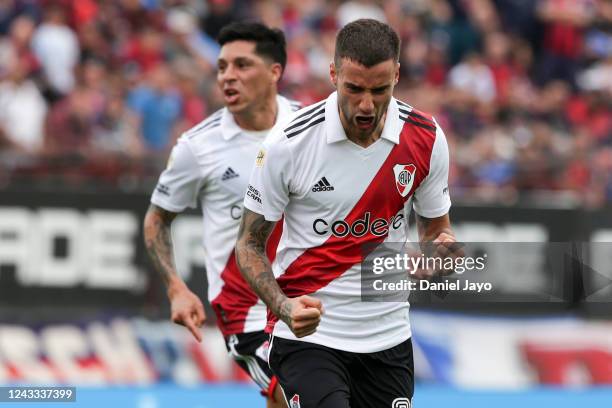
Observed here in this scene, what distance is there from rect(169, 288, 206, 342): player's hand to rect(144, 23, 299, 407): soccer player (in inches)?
0.9

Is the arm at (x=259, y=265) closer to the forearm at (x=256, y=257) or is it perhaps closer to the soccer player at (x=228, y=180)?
the forearm at (x=256, y=257)

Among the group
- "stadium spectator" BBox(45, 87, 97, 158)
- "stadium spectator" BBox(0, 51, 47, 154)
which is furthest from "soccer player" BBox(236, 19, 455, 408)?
"stadium spectator" BBox(0, 51, 47, 154)

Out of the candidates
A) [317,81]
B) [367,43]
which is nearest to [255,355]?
[367,43]

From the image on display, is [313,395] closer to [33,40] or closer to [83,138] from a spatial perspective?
[83,138]

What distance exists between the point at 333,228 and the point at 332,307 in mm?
364

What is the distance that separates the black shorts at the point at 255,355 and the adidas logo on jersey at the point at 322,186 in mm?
1503

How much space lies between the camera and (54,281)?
12.0 meters

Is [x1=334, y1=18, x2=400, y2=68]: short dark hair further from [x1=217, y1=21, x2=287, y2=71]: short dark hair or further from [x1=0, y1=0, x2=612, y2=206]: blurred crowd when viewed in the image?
[x1=0, y1=0, x2=612, y2=206]: blurred crowd

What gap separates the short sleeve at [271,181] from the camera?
5.52 metres

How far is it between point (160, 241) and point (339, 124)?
206 cm

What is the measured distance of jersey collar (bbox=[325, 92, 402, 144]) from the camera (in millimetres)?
5555

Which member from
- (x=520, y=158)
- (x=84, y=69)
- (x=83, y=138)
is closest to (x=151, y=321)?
(x=83, y=138)

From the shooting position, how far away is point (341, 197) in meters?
5.57

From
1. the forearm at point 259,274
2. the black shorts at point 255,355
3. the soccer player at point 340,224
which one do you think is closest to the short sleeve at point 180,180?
the black shorts at point 255,355
